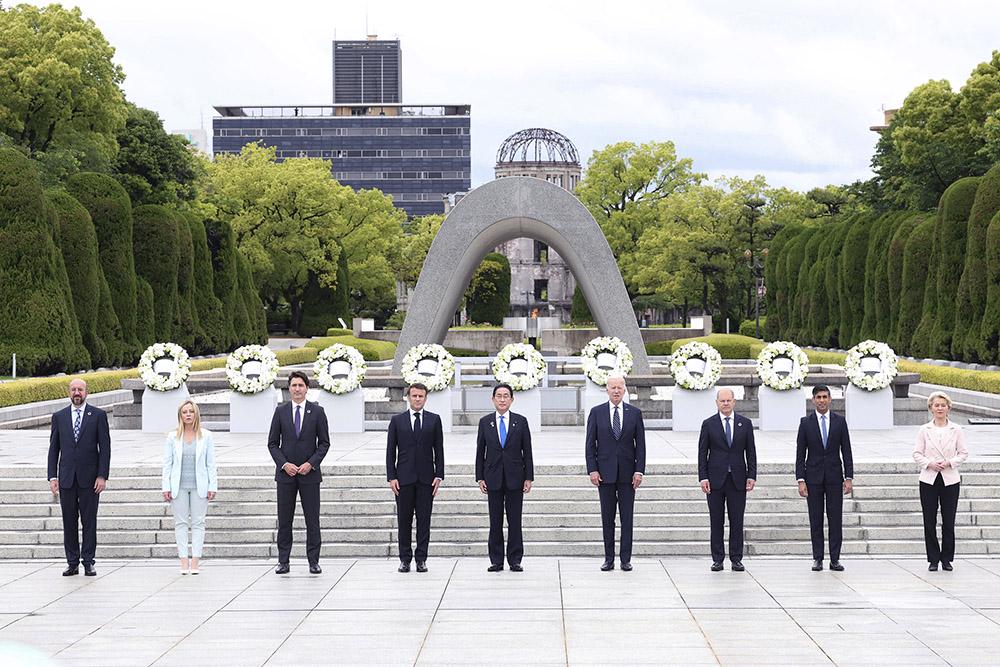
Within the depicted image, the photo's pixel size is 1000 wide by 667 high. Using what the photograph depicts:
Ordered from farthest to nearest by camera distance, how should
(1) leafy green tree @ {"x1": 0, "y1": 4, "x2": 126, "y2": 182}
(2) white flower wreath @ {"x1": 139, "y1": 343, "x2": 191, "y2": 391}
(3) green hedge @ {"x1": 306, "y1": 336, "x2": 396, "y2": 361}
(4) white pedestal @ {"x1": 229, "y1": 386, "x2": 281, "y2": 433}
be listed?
(3) green hedge @ {"x1": 306, "y1": 336, "x2": 396, "y2": 361}
(1) leafy green tree @ {"x1": 0, "y1": 4, "x2": 126, "y2": 182}
(2) white flower wreath @ {"x1": 139, "y1": 343, "x2": 191, "y2": 391}
(4) white pedestal @ {"x1": 229, "y1": 386, "x2": 281, "y2": 433}

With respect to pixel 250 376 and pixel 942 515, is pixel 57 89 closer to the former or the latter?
pixel 250 376

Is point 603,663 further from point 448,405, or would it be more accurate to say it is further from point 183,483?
point 448,405

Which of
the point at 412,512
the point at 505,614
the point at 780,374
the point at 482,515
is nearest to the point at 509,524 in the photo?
the point at 412,512

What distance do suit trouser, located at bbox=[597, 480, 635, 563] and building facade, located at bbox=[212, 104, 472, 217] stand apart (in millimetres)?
146979

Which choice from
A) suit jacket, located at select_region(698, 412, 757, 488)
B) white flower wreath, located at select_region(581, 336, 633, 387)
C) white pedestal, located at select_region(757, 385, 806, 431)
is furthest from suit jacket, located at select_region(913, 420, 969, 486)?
white flower wreath, located at select_region(581, 336, 633, 387)

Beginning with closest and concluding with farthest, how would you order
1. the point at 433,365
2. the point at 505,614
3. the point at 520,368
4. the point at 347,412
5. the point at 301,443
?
1. the point at 505,614
2. the point at 301,443
3. the point at 433,365
4. the point at 520,368
5. the point at 347,412

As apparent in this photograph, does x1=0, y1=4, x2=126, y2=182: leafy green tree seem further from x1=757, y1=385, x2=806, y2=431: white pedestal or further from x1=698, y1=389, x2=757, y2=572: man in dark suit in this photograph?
x1=698, y1=389, x2=757, y2=572: man in dark suit

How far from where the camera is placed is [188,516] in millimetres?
10383

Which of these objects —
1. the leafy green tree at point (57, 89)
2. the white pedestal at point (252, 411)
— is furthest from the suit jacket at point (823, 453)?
the leafy green tree at point (57, 89)

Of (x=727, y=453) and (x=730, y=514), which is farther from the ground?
(x=727, y=453)

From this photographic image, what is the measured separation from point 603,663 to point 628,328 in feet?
53.0

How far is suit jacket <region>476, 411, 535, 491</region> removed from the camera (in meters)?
10.3

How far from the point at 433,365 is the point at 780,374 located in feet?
16.9

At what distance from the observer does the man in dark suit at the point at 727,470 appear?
33.9ft
